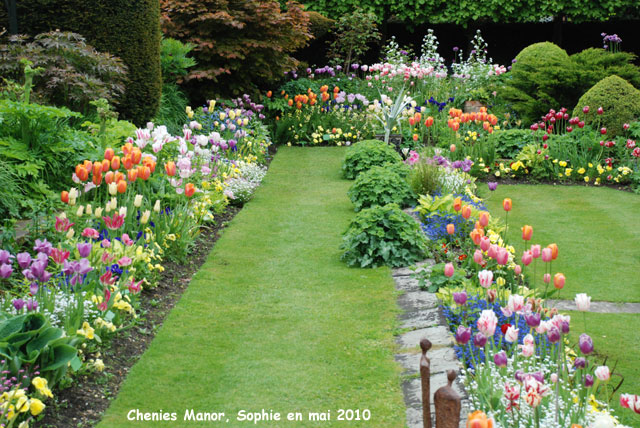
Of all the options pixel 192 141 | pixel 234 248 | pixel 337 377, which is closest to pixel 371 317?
pixel 337 377

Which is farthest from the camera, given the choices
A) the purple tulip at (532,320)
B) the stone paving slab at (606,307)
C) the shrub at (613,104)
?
the shrub at (613,104)

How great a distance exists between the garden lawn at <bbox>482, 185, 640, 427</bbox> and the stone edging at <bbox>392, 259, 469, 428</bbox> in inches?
36.7

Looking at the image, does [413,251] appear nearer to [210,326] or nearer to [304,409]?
[210,326]

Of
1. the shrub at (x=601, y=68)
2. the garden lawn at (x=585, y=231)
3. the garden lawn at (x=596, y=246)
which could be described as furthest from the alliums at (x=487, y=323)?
the shrub at (x=601, y=68)

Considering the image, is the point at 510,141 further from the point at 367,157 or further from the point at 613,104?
the point at 367,157

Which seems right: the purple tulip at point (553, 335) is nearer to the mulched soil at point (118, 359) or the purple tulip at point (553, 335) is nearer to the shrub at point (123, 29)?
the mulched soil at point (118, 359)

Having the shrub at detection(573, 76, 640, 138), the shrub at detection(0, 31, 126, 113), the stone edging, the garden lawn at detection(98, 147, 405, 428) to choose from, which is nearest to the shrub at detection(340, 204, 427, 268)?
the garden lawn at detection(98, 147, 405, 428)

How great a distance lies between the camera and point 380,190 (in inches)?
276

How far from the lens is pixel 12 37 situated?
734 cm

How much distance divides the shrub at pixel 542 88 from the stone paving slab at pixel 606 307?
21.3 feet

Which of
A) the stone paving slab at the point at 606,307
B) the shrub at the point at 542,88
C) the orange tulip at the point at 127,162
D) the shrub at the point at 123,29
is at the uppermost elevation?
the shrub at the point at 123,29

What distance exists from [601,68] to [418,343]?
29.1ft

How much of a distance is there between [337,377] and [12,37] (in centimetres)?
571

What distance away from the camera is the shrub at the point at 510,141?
9844 millimetres
